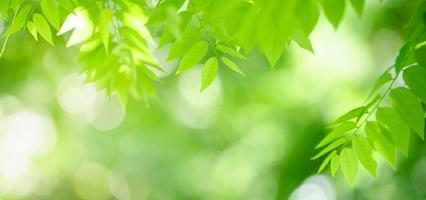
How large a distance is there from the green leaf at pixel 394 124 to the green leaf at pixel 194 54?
29 centimetres

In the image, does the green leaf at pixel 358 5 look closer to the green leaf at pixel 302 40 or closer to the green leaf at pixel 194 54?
the green leaf at pixel 302 40

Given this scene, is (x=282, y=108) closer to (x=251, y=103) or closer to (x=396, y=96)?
(x=251, y=103)

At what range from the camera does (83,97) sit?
191 inches

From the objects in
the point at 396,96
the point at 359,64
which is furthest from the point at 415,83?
the point at 359,64

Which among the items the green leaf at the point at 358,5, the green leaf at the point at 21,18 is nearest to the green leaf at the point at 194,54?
the green leaf at the point at 21,18

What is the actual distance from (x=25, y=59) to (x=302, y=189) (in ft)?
6.04

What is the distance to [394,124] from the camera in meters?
1.11

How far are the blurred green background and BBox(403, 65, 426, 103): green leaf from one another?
2703 millimetres

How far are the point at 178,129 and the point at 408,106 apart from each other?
3.52 m

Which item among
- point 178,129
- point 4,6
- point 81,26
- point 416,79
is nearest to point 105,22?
point 81,26

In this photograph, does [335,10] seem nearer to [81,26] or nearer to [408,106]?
[408,106]

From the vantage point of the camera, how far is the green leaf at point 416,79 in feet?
3.49

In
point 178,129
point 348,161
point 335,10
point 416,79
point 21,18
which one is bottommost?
point 178,129

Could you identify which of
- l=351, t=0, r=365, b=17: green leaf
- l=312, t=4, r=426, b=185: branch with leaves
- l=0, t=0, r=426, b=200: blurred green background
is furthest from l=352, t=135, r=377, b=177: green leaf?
l=0, t=0, r=426, b=200: blurred green background
